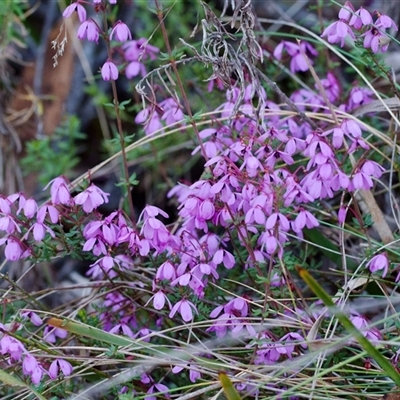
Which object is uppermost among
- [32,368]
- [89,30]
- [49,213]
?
[89,30]

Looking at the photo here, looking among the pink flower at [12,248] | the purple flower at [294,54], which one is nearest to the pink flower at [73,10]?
the pink flower at [12,248]

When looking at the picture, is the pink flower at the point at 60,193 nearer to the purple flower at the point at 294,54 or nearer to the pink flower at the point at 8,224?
the pink flower at the point at 8,224

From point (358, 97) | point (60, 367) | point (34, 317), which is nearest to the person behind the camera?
Result: point (60, 367)

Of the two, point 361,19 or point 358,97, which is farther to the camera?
point 358,97

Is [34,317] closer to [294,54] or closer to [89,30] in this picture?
[89,30]

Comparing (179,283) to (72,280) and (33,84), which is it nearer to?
(72,280)

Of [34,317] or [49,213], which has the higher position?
[49,213]

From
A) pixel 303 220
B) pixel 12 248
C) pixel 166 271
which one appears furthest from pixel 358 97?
pixel 12 248
